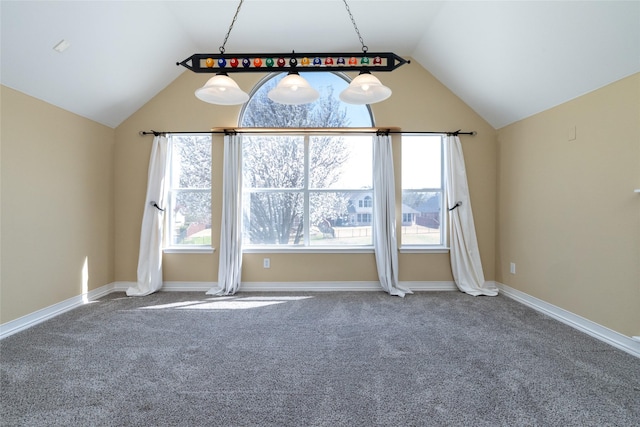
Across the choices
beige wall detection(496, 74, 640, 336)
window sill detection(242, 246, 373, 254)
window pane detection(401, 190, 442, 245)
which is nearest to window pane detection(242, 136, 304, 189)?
window sill detection(242, 246, 373, 254)

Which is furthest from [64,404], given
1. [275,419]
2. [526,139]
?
[526,139]

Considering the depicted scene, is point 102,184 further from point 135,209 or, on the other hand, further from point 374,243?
point 374,243

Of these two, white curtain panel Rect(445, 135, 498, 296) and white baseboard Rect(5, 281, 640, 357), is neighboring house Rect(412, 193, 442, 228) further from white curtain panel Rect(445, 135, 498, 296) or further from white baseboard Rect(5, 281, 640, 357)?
white baseboard Rect(5, 281, 640, 357)

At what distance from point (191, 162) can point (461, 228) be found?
A: 3.92m

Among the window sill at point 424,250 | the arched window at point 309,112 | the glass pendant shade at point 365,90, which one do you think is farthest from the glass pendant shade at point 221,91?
the window sill at point 424,250

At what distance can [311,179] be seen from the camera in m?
4.04

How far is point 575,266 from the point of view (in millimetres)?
2732

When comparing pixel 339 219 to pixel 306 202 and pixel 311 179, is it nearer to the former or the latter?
pixel 306 202

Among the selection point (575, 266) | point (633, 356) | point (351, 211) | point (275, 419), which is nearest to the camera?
point (275, 419)

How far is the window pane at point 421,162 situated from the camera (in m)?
4.02

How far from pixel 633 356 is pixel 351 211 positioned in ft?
9.72

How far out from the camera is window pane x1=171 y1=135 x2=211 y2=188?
4000 mm

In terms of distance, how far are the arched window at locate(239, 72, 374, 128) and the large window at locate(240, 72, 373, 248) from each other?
0.5 inches

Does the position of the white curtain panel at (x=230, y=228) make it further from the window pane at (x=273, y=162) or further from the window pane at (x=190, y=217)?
the window pane at (x=190, y=217)
